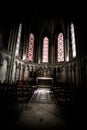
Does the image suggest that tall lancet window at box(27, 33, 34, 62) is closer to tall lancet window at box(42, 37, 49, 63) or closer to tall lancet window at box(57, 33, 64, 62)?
tall lancet window at box(42, 37, 49, 63)

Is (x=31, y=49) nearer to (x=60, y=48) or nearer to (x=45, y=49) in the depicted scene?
(x=45, y=49)

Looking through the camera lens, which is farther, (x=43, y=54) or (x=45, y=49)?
(x=45, y=49)

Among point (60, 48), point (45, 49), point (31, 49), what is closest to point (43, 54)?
point (45, 49)

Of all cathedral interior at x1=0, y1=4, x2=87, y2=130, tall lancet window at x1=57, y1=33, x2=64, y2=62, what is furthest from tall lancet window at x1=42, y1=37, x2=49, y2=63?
tall lancet window at x1=57, y1=33, x2=64, y2=62

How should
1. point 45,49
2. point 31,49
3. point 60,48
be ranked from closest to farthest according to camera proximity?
1. point 60,48
2. point 31,49
3. point 45,49

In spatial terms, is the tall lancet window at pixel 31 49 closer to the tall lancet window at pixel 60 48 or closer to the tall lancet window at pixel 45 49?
the tall lancet window at pixel 45 49

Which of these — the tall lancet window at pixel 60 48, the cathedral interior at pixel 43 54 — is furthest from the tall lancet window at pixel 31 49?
the tall lancet window at pixel 60 48

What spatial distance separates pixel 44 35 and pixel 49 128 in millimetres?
18454

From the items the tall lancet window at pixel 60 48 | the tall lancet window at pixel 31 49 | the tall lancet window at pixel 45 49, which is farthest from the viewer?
the tall lancet window at pixel 45 49

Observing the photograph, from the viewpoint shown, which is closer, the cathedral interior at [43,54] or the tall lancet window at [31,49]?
the cathedral interior at [43,54]

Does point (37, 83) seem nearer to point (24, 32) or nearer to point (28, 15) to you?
point (24, 32)

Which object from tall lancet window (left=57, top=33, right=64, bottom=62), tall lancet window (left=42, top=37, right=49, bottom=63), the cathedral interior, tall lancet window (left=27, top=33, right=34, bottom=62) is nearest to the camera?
the cathedral interior

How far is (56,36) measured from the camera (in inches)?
704

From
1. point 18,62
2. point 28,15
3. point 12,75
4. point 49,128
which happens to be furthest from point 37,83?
point 28,15
